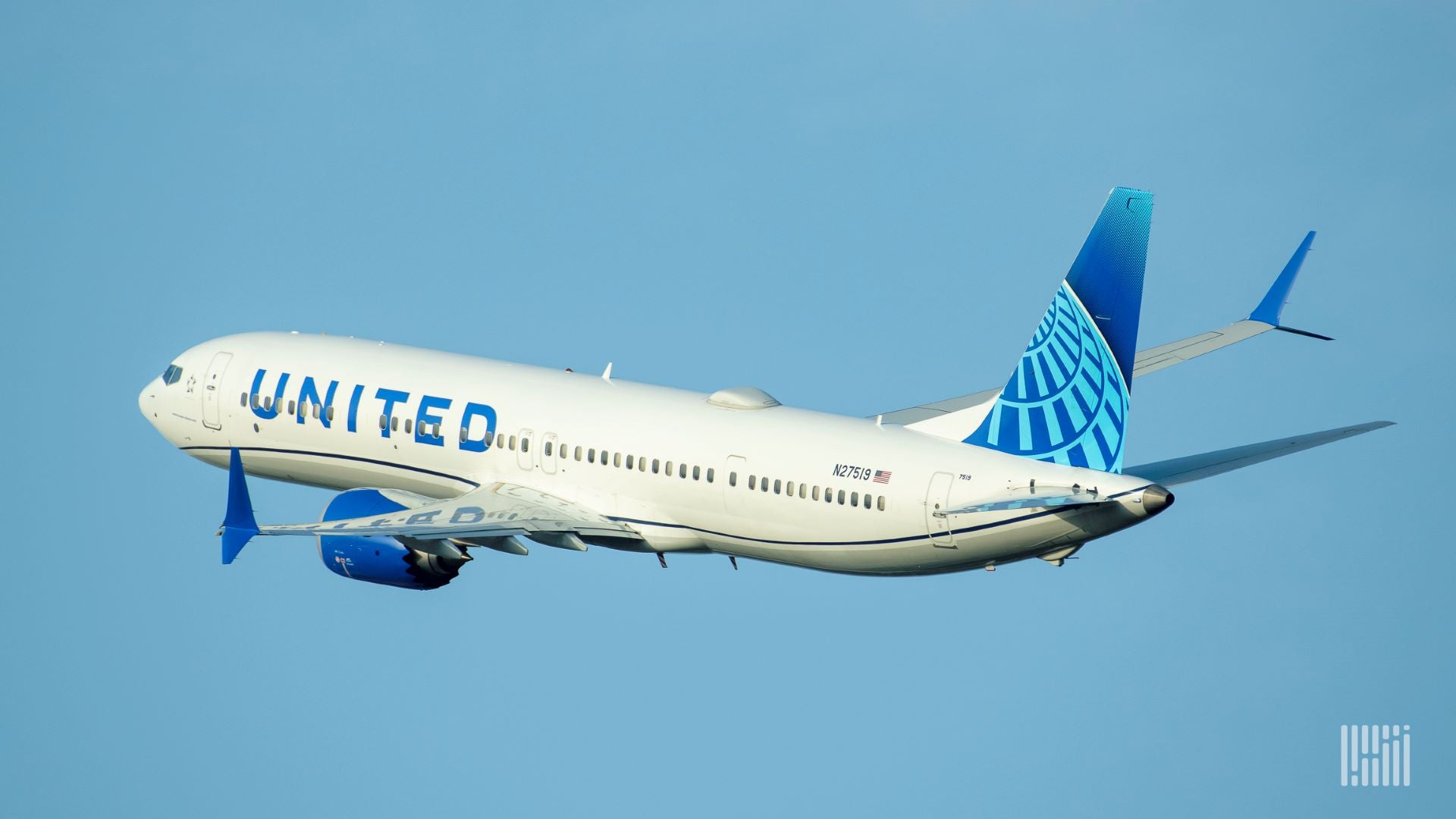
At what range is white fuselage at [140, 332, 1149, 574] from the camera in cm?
5178

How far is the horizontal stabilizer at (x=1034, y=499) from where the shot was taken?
48.8 m

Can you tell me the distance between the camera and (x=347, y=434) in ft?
198

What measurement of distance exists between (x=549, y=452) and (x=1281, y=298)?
2057 centimetres

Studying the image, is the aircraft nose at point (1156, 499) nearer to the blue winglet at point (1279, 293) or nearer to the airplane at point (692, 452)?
the airplane at point (692, 452)

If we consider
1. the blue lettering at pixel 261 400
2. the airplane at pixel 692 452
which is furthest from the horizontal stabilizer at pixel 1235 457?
the blue lettering at pixel 261 400

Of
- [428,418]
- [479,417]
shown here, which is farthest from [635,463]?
[428,418]

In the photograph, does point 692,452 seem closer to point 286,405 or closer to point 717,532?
point 717,532

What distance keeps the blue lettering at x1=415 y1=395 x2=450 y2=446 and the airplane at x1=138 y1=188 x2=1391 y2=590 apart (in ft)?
0.17

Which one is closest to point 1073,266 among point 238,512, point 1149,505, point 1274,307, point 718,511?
point 1149,505

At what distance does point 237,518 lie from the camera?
167 feet

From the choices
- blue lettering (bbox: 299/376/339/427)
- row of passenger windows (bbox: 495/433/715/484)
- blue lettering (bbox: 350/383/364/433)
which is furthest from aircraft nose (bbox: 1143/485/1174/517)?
blue lettering (bbox: 299/376/339/427)

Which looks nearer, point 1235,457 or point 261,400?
point 1235,457

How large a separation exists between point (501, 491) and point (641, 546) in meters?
3.97

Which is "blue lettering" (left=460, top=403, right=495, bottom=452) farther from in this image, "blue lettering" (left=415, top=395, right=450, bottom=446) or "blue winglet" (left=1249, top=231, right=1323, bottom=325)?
"blue winglet" (left=1249, top=231, right=1323, bottom=325)
